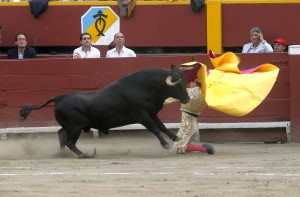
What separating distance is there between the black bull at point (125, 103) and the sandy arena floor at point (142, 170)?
32cm

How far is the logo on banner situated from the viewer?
12836mm

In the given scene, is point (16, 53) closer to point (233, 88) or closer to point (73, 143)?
point (73, 143)

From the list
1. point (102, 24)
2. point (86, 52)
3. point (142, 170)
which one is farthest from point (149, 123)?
point (102, 24)

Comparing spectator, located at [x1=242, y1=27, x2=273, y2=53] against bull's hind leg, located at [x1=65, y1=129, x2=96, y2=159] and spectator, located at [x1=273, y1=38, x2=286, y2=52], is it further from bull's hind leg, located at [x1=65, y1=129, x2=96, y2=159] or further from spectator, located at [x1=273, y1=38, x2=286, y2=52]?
bull's hind leg, located at [x1=65, y1=129, x2=96, y2=159]

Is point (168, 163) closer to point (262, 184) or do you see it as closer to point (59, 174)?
point (59, 174)

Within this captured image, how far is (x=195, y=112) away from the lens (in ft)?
31.9

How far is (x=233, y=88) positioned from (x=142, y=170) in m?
1.89

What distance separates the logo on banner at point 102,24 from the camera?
12836 millimetres

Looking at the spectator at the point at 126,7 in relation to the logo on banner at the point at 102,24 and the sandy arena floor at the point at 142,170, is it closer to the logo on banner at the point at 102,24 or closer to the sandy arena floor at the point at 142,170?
the logo on banner at the point at 102,24

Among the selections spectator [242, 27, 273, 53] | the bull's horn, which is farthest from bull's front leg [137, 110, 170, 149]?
spectator [242, 27, 273, 53]

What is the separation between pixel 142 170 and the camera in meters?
8.17

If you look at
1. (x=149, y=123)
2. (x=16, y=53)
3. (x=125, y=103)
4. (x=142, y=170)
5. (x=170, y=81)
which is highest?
(x=16, y=53)

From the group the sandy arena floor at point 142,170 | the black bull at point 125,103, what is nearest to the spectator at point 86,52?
the sandy arena floor at point 142,170

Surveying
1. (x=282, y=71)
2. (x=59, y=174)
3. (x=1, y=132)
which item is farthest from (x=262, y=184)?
(x=1, y=132)
